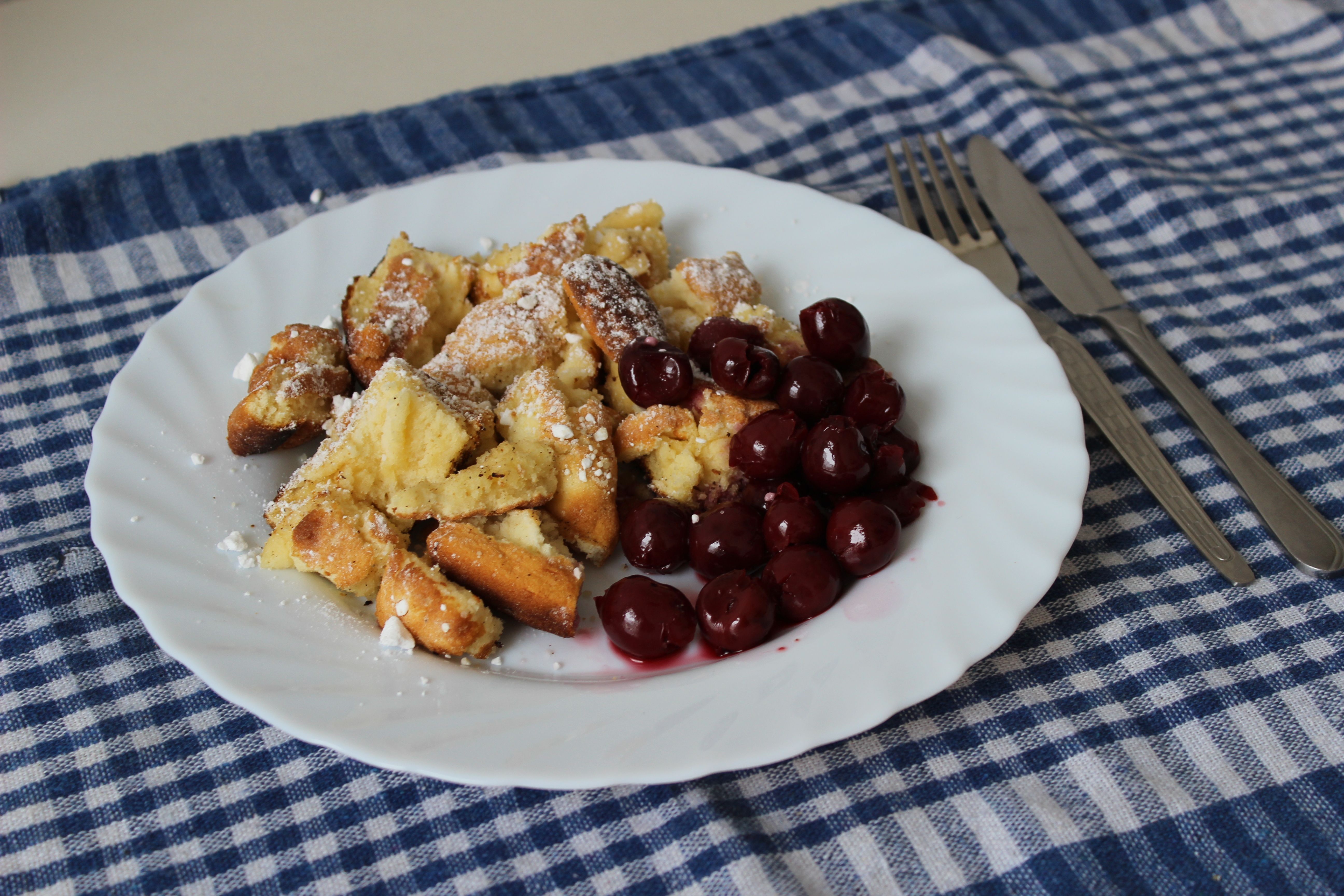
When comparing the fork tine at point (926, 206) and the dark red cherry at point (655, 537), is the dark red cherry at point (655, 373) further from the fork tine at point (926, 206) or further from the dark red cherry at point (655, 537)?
the fork tine at point (926, 206)

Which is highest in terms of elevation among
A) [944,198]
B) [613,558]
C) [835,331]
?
[835,331]

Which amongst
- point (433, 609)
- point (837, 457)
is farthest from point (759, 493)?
point (433, 609)

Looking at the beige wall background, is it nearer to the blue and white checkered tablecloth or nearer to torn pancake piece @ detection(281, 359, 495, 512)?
the blue and white checkered tablecloth

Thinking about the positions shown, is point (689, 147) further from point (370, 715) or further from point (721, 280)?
point (370, 715)

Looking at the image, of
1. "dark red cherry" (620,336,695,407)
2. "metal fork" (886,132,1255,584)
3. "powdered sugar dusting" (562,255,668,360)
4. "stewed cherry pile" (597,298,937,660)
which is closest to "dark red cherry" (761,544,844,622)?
"stewed cherry pile" (597,298,937,660)

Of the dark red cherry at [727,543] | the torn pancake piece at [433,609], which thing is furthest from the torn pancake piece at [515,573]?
the dark red cherry at [727,543]

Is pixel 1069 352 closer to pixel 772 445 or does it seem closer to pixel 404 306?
pixel 772 445
